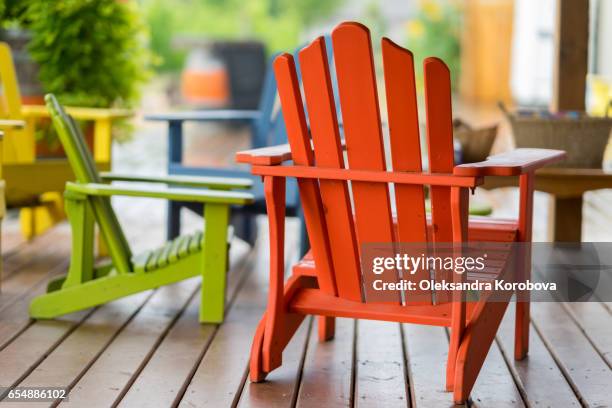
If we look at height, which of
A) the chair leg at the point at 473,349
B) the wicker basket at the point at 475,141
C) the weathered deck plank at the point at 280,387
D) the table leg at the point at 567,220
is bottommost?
the weathered deck plank at the point at 280,387

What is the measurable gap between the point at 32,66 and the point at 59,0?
19.9 inches

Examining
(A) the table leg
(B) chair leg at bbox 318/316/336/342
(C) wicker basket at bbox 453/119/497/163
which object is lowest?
(B) chair leg at bbox 318/316/336/342

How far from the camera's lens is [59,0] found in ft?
16.1

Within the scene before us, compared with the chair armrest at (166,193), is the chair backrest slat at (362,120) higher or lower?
higher

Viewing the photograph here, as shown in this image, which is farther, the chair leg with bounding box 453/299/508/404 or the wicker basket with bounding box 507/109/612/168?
the wicker basket with bounding box 507/109/612/168

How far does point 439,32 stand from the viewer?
48.9 ft

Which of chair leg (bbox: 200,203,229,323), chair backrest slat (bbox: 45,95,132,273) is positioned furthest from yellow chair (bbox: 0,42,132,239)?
chair leg (bbox: 200,203,229,323)

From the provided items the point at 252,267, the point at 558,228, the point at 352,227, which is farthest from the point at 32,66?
the point at 352,227

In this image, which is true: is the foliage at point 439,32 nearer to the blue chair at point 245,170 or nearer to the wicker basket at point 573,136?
the blue chair at point 245,170

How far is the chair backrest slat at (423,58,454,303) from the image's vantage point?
2.41 m

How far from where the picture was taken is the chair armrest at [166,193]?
328 cm

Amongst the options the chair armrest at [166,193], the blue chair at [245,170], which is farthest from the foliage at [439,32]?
the chair armrest at [166,193]

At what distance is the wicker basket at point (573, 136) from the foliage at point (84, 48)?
7.28 feet

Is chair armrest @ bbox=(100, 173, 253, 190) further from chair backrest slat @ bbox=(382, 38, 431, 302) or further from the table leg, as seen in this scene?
the table leg
